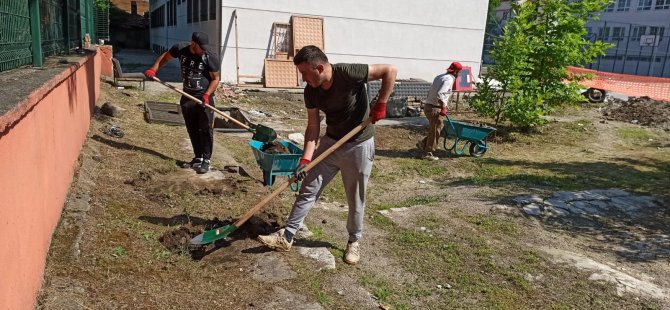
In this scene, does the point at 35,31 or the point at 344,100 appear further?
the point at 35,31

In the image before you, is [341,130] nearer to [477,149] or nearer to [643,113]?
[477,149]

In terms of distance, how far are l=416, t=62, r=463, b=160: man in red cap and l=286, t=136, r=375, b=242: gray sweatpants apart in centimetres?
510

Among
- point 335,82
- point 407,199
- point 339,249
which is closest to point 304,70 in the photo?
point 335,82

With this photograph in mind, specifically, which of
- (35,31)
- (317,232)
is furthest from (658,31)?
(35,31)

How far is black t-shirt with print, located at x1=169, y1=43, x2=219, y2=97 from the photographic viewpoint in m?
6.15

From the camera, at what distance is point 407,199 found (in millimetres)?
6797

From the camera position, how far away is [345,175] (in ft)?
13.3

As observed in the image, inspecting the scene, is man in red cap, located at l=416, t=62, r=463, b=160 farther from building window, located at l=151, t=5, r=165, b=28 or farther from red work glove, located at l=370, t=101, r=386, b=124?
building window, located at l=151, t=5, r=165, b=28

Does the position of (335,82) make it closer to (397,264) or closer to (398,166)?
(397,264)

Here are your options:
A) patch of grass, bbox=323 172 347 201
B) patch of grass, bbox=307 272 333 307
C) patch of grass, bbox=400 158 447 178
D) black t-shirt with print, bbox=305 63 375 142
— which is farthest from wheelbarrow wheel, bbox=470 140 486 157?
patch of grass, bbox=307 272 333 307

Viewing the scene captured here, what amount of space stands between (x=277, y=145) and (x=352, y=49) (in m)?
11.0

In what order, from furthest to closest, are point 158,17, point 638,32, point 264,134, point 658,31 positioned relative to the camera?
point 638,32, point 658,31, point 158,17, point 264,134

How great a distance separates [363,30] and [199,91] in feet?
37.4

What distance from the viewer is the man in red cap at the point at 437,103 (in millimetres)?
8719
